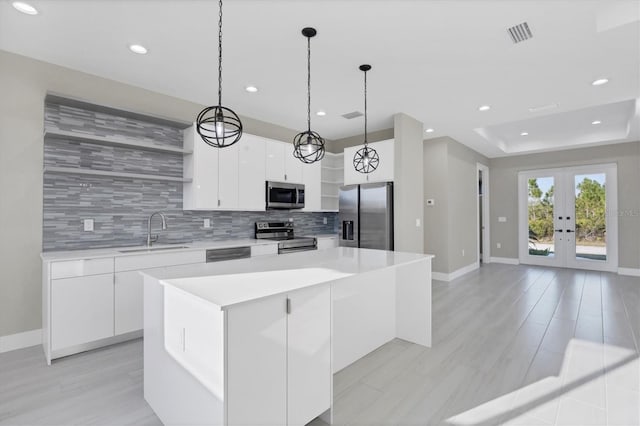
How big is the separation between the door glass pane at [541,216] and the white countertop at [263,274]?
593cm

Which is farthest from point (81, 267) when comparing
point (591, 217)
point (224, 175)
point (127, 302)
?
point (591, 217)

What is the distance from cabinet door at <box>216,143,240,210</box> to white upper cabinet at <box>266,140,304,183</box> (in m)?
0.53

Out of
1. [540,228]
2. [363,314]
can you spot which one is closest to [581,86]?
[363,314]

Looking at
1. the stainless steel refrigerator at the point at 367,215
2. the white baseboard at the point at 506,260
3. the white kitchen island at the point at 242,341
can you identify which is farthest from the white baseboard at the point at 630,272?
the white kitchen island at the point at 242,341

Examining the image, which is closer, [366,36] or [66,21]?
[66,21]

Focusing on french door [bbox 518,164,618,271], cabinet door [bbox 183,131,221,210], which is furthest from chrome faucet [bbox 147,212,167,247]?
french door [bbox 518,164,618,271]

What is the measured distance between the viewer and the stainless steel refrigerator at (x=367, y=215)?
4266mm

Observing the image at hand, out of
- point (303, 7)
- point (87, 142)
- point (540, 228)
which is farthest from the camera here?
point (540, 228)

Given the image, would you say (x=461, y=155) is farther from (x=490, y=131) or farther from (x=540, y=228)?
(x=540, y=228)

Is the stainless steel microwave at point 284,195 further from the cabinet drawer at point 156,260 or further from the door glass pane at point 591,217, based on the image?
the door glass pane at point 591,217

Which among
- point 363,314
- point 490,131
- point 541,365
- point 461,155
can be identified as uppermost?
point 490,131

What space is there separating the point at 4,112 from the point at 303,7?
9.04ft

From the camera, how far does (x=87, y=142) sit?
309 centimetres

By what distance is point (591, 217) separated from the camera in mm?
6367
